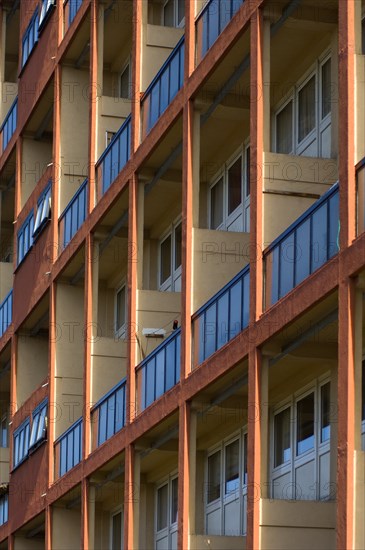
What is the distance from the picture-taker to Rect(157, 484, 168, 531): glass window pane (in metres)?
35.3

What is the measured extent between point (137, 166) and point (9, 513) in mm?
13544

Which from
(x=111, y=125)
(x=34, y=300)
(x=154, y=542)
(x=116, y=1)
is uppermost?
(x=116, y=1)

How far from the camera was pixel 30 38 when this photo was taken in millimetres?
45281

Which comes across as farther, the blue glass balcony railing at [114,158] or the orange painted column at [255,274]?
the blue glass balcony railing at [114,158]

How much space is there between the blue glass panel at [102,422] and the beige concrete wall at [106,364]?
1125mm

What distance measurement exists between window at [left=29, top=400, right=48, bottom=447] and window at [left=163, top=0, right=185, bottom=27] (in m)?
9.56

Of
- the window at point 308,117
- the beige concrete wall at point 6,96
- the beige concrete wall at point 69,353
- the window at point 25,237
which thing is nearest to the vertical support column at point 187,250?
the window at point 308,117

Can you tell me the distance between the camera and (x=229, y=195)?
32.2 m

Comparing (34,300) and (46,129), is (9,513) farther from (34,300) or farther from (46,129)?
(46,129)

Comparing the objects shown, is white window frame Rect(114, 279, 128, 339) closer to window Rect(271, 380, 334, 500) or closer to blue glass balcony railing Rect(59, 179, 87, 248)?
blue glass balcony railing Rect(59, 179, 87, 248)

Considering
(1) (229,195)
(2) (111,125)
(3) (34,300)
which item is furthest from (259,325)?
(3) (34,300)

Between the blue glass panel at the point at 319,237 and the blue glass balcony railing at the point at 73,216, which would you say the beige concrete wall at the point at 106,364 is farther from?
the blue glass panel at the point at 319,237

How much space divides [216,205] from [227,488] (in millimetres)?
5539

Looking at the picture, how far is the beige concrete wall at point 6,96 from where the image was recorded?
1993 inches
